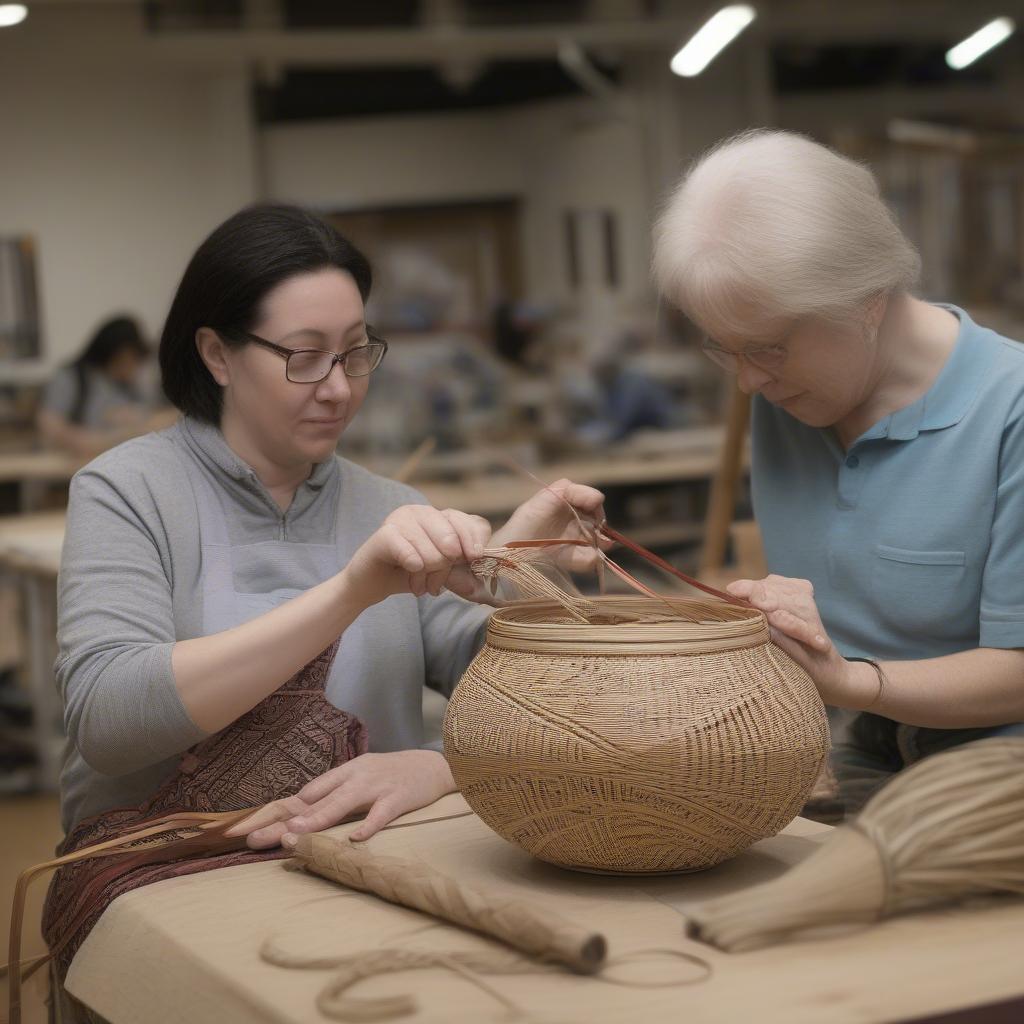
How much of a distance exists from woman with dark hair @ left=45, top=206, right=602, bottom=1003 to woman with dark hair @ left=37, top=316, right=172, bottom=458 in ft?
13.8

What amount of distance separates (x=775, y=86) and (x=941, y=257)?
1.57 m

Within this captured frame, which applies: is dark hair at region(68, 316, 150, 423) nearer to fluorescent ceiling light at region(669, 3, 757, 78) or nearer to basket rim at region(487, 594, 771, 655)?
fluorescent ceiling light at region(669, 3, 757, 78)

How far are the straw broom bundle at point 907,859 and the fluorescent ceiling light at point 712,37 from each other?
5432 millimetres

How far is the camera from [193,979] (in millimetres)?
1048

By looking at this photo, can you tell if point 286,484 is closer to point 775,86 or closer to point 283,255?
point 283,255

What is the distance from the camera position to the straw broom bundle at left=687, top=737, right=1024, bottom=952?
0.99 m

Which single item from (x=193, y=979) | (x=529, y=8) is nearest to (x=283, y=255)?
(x=193, y=979)

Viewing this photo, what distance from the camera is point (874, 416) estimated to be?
5.28 feet

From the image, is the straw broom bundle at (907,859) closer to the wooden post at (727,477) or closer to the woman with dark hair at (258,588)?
the woman with dark hair at (258,588)

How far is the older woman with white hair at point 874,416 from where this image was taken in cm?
145

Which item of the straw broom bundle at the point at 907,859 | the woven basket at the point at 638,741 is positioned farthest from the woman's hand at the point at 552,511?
the straw broom bundle at the point at 907,859

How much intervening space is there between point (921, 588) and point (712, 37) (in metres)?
5.72

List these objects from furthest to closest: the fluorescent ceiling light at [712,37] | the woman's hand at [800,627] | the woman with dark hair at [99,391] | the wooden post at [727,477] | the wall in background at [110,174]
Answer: the wall in background at [110,174]
the fluorescent ceiling light at [712,37]
the woman with dark hair at [99,391]
the wooden post at [727,477]
the woman's hand at [800,627]

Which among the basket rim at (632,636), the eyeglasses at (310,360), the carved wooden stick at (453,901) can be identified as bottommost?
the carved wooden stick at (453,901)
